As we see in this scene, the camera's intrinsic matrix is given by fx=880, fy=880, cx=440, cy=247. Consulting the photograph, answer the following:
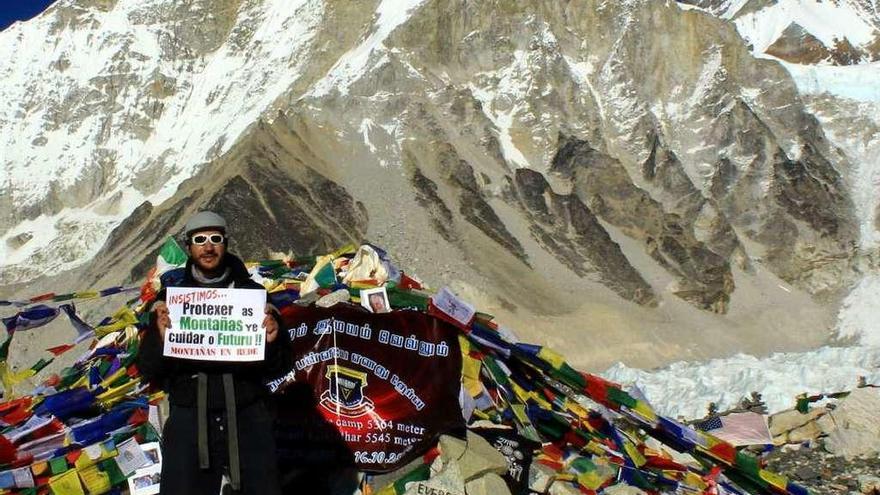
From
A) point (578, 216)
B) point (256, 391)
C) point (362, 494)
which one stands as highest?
point (256, 391)

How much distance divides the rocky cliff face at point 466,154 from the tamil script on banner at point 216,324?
3295 centimetres

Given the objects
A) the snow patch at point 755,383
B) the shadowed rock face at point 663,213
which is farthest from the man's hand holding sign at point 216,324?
the shadowed rock face at point 663,213

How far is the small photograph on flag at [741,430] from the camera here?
950 cm

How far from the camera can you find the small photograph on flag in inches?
374

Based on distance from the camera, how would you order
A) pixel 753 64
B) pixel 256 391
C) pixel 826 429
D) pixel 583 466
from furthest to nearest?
1. pixel 753 64
2. pixel 826 429
3. pixel 583 466
4. pixel 256 391

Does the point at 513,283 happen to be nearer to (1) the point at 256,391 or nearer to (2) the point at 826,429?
(2) the point at 826,429

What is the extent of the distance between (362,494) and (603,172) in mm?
51565

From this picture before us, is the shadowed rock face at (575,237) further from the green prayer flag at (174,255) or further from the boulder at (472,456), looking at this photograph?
the boulder at (472,456)

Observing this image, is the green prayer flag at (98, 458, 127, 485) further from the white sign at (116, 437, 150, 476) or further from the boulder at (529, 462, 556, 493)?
the boulder at (529, 462, 556, 493)

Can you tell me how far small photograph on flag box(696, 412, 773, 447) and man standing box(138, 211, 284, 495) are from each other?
6095 millimetres

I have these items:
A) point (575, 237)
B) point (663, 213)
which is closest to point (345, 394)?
point (575, 237)

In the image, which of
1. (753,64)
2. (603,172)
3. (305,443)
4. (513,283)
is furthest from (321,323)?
(753,64)

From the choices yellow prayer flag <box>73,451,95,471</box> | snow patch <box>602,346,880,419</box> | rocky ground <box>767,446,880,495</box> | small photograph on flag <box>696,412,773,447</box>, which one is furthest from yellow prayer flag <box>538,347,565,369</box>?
snow patch <box>602,346,880,419</box>

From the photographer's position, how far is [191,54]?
80.8 meters
